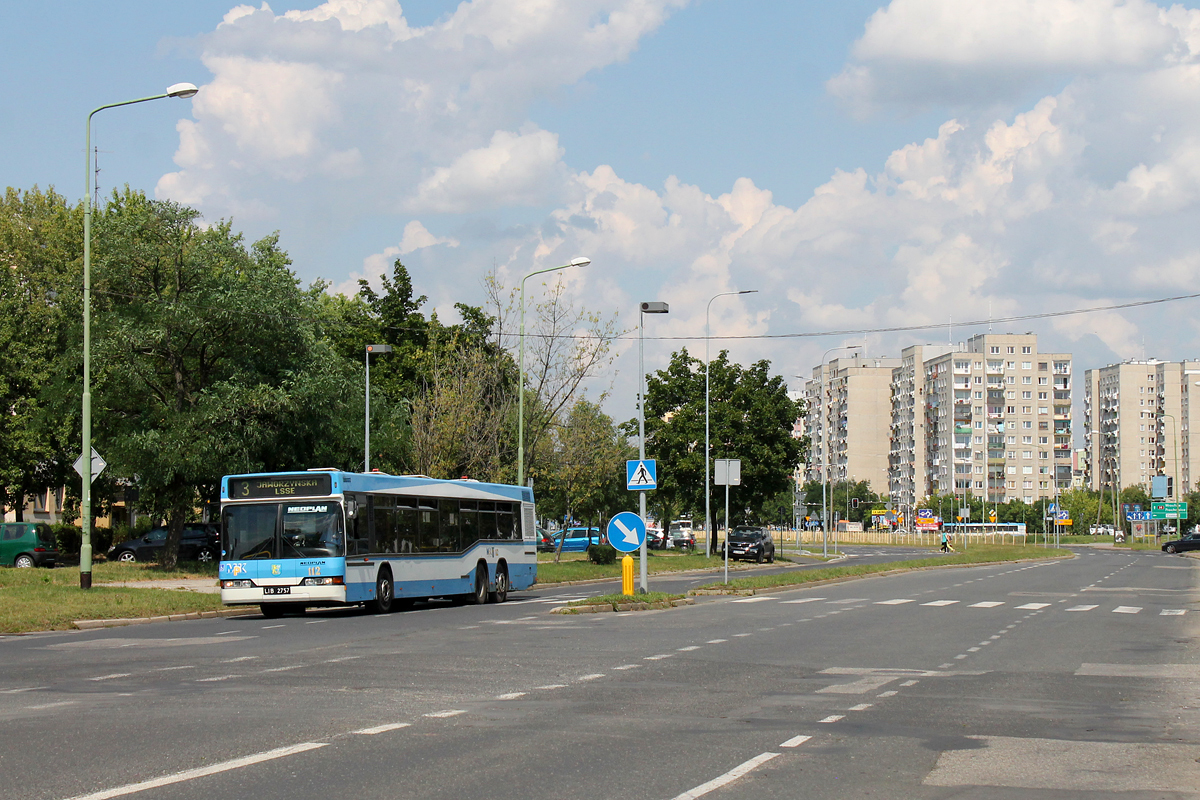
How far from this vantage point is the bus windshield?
932 inches

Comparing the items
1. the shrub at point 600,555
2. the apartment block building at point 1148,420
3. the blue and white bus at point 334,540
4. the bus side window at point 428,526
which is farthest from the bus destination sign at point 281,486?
the apartment block building at point 1148,420

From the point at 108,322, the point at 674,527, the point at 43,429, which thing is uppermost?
the point at 108,322

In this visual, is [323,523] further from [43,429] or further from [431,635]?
[43,429]

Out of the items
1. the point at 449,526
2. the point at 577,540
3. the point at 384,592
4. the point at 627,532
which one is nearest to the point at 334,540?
the point at 384,592

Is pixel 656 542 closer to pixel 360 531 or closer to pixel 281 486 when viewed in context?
pixel 360 531

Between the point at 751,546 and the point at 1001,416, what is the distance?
373 ft

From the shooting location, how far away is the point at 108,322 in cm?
3684

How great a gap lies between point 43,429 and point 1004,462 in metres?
143

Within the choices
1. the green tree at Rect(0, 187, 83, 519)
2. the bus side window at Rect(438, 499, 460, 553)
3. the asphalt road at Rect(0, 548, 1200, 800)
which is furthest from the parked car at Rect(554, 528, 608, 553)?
the asphalt road at Rect(0, 548, 1200, 800)

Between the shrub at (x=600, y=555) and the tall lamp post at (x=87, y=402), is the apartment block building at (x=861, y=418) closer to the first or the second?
the shrub at (x=600, y=555)

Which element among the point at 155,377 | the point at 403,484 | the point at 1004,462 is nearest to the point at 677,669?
the point at 403,484

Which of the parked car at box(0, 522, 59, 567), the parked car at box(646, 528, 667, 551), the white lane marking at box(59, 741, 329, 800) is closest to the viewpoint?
the white lane marking at box(59, 741, 329, 800)

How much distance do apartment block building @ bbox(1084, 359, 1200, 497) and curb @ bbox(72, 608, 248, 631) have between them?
552 ft

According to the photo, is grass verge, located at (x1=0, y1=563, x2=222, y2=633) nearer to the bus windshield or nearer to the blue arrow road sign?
the bus windshield
